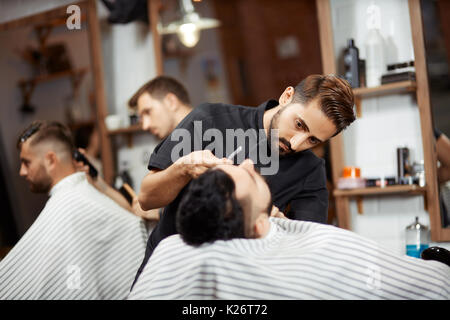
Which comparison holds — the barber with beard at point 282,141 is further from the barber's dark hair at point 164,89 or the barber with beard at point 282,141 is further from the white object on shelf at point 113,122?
the white object on shelf at point 113,122

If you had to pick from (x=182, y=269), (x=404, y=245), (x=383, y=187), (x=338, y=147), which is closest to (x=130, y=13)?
(x=338, y=147)

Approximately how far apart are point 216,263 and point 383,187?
1.43m

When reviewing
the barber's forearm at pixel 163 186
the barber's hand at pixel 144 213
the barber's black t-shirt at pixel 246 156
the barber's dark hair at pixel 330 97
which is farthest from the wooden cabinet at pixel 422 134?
the barber's forearm at pixel 163 186

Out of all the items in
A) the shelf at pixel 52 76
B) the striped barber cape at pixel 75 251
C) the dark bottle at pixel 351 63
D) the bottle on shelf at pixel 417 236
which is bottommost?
the bottle on shelf at pixel 417 236

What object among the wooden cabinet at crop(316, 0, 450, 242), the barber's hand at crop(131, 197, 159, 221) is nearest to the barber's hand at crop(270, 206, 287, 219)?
the barber's hand at crop(131, 197, 159, 221)

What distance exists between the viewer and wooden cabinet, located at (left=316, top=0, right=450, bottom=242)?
83.2 inches

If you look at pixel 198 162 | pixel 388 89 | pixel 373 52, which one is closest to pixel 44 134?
pixel 198 162

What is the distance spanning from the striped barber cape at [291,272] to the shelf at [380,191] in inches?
42.0

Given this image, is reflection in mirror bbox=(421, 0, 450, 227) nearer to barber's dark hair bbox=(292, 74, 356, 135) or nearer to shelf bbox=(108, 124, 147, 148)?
barber's dark hair bbox=(292, 74, 356, 135)

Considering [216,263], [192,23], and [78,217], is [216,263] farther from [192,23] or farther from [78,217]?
[192,23]

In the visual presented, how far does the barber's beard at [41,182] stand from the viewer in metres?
1.83

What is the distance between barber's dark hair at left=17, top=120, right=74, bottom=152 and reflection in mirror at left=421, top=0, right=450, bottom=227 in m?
1.53

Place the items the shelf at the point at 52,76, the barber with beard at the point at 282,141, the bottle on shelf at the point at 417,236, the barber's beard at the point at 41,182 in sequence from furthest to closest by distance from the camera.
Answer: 1. the shelf at the point at 52,76
2. the bottle on shelf at the point at 417,236
3. the barber's beard at the point at 41,182
4. the barber with beard at the point at 282,141

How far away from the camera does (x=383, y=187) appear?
234 centimetres
